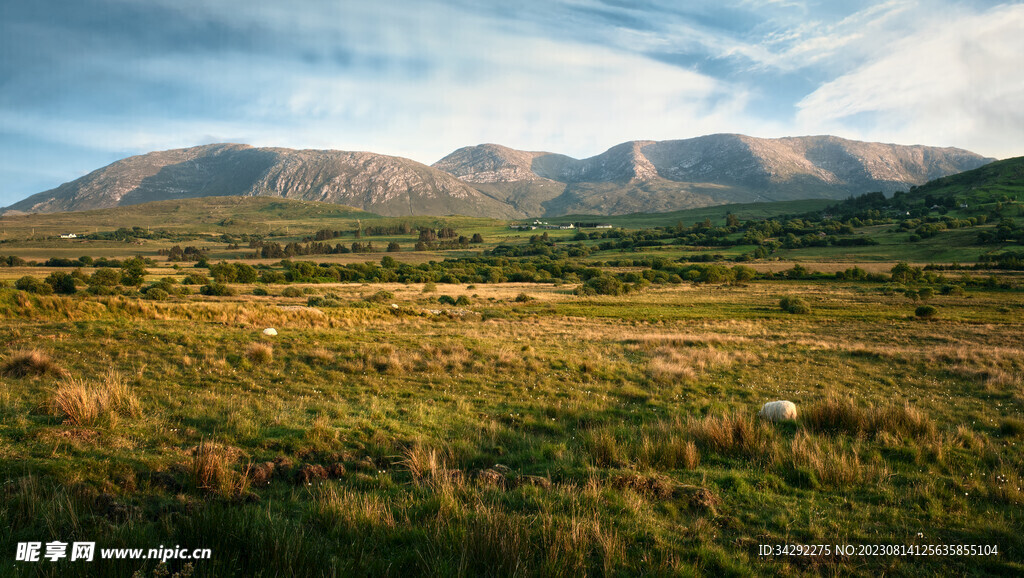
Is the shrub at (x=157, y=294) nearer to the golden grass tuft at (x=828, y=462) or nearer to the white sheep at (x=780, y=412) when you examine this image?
the white sheep at (x=780, y=412)

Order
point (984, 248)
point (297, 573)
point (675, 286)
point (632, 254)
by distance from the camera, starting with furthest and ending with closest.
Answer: point (632, 254) < point (984, 248) < point (675, 286) < point (297, 573)

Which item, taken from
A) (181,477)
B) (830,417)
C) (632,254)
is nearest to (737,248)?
(632,254)

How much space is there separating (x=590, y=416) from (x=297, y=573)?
26.1 ft

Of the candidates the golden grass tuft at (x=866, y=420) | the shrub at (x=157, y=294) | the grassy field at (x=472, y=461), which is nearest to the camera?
the grassy field at (x=472, y=461)

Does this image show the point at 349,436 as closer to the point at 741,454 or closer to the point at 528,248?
the point at 741,454

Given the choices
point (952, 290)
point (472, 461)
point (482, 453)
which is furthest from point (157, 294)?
point (952, 290)

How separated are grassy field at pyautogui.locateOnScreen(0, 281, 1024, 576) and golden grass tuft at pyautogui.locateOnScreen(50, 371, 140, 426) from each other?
0.05 m

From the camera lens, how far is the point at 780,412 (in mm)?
10633

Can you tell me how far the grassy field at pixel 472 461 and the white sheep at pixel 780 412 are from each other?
27 centimetres

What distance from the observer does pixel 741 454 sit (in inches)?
320

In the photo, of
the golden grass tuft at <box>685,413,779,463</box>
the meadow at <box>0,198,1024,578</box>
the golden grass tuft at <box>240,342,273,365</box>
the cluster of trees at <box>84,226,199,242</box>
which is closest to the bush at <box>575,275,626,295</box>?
the meadow at <box>0,198,1024,578</box>

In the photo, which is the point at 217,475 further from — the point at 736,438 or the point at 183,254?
the point at 183,254

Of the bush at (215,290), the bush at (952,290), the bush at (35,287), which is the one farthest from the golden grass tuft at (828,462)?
the bush at (952,290)

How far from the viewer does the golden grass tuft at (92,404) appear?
25.3ft
